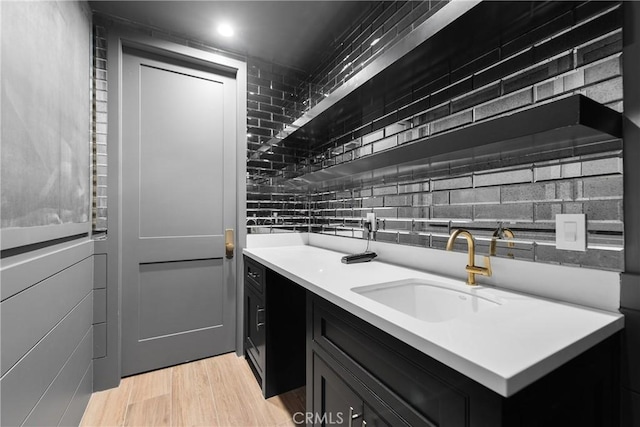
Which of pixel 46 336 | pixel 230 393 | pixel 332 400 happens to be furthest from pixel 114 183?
pixel 332 400

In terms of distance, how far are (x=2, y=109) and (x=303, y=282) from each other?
1.18 metres

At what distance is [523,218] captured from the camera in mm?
1141

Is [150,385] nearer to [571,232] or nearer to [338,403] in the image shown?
[338,403]

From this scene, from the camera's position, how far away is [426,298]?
1.29 m

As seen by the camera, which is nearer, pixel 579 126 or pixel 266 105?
pixel 579 126

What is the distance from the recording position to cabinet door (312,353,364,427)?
1.00 metres

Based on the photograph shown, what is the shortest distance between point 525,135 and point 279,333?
1.60 meters

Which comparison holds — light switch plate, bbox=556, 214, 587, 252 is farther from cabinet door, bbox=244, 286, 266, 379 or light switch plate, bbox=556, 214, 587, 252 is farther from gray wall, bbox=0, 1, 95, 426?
gray wall, bbox=0, 1, 95, 426

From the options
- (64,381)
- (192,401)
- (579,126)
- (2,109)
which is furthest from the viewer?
(192,401)

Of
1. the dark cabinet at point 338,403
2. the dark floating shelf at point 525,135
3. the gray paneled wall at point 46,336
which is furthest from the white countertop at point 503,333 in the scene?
the gray paneled wall at point 46,336

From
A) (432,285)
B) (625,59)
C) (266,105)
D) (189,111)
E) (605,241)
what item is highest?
(266,105)

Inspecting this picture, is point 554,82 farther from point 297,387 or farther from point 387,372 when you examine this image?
point 297,387

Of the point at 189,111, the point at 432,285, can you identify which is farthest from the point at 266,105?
the point at 432,285

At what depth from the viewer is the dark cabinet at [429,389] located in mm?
612
